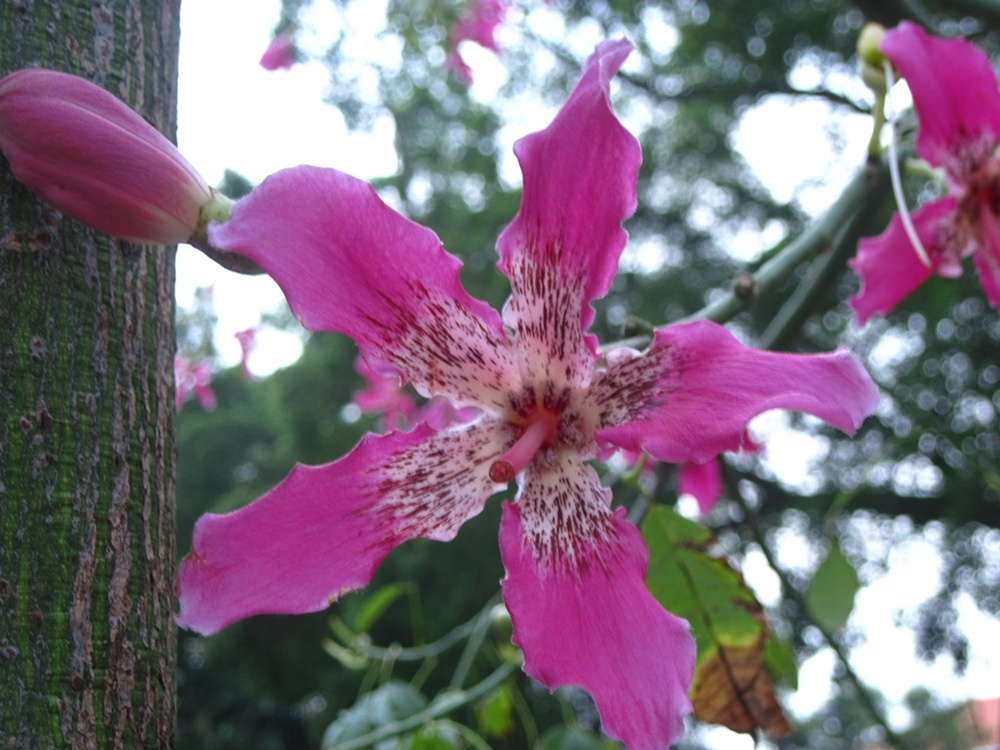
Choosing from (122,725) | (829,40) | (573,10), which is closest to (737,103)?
(829,40)

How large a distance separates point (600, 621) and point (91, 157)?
0.36m

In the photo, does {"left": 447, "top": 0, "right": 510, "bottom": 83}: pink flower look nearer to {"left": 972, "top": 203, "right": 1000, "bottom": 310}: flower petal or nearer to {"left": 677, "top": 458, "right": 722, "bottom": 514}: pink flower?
{"left": 677, "top": 458, "right": 722, "bottom": 514}: pink flower

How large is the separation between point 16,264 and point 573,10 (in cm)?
695

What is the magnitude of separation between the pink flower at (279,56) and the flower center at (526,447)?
289cm

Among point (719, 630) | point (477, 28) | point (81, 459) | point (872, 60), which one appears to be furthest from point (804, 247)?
point (477, 28)

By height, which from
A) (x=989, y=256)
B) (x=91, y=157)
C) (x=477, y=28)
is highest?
(x=477, y=28)

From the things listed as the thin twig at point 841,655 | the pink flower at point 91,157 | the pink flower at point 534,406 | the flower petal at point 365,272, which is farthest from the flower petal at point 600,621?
the thin twig at point 841,655

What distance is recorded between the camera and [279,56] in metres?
3.14

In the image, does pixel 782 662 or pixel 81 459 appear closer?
pixel 81 459

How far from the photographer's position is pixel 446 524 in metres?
0.53

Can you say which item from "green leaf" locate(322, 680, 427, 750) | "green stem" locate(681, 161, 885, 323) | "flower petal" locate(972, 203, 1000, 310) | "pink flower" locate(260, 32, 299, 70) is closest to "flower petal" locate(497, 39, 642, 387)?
"green stem" locate(681, 161, 885, 323)

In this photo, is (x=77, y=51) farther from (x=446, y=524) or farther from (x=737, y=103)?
(x=737, y=103)

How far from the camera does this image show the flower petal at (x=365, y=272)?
1.44 feet

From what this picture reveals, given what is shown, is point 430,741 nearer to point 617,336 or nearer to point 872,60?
point 872,60
